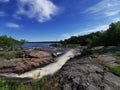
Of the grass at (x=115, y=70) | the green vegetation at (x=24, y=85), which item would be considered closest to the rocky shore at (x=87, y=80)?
the grass at (x=115, y=70)

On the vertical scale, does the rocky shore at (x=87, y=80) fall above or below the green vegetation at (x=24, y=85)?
below

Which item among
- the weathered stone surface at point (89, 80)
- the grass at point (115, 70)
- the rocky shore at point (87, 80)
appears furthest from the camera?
the grass at point (115, 70)

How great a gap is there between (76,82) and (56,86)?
227 centimetres

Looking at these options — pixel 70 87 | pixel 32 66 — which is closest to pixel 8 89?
pixel 70 87

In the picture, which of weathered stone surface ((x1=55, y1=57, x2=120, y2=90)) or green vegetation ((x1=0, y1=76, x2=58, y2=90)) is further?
weathered stone surface ((x1=55, y1=57, x2=120, y2=90))

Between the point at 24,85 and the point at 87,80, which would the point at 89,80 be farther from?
the point at 24,85

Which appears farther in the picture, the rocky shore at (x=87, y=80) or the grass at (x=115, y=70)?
the grass at (x=115, y=70)

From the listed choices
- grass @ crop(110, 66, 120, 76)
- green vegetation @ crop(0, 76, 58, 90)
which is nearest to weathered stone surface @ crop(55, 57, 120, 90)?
grass @ crop(110, 66, 120, 76)

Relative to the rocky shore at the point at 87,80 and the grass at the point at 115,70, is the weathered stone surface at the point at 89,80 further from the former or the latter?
the grass at the point at 115,70

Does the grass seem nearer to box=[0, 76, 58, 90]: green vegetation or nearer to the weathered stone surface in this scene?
the weathered stone surface

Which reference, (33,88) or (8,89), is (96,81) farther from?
(8,89)

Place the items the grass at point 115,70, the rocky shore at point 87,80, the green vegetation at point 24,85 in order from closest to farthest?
the green vegetation at point 24,85, the rocky shore at point 87,80, the grass at point 115,70

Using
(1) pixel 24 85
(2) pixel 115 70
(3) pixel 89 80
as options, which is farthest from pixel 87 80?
(1) pixel 24 85

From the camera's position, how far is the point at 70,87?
13367 mm
